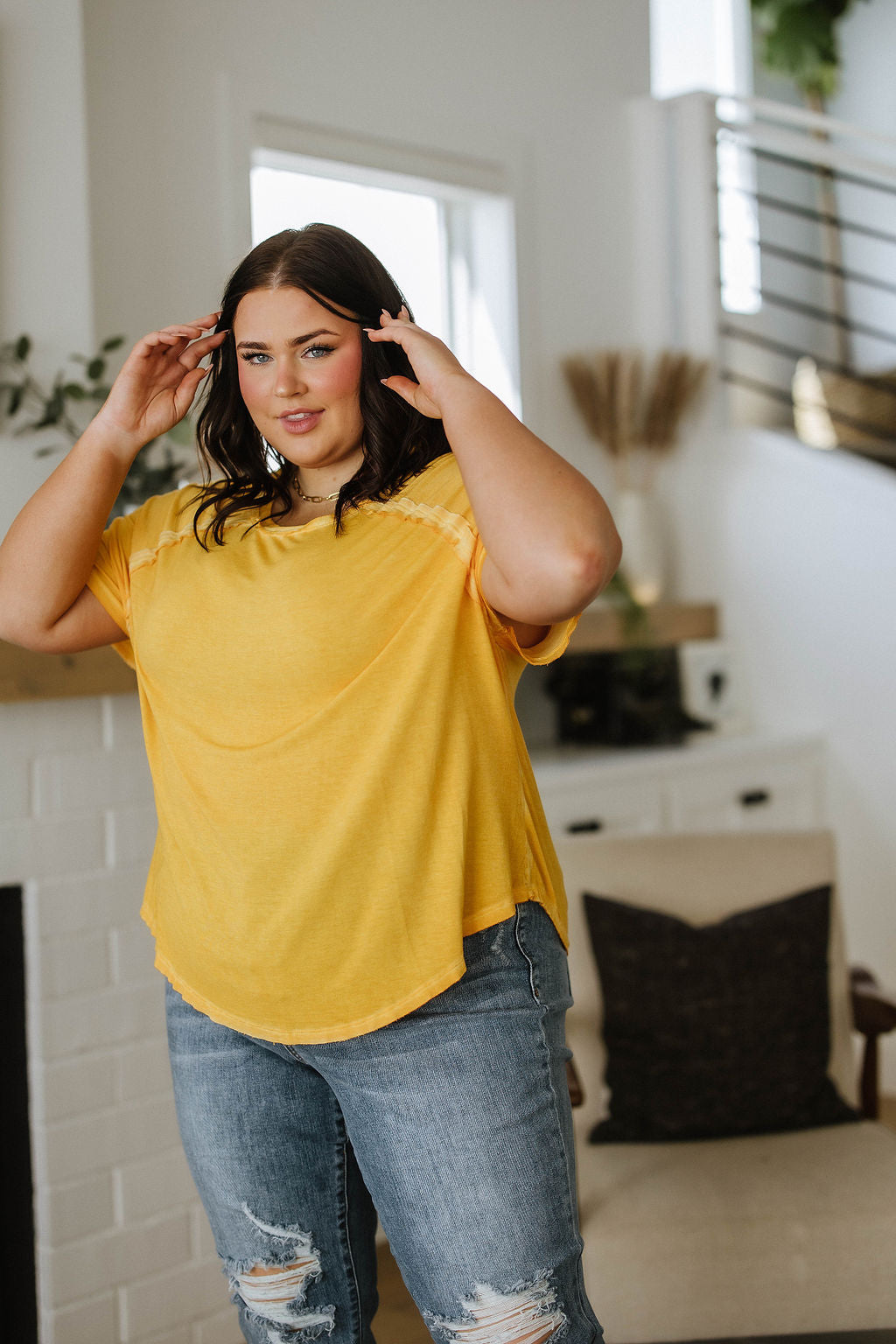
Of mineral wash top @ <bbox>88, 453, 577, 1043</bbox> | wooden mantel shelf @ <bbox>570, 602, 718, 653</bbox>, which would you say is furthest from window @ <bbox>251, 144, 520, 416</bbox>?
mineral wash top @ <bbox>88, 453, 577, 1043</bbox>

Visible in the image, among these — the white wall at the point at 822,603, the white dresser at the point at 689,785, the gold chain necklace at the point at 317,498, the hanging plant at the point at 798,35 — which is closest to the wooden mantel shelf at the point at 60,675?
the gold chain necklace at the point at 317,498

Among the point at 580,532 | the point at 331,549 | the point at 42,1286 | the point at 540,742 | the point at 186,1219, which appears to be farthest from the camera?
the point at 540,742

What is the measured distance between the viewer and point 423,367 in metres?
1.04

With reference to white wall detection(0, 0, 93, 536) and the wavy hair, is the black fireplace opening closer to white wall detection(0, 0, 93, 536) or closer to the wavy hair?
white wall detection(0, 0, 93, 536)

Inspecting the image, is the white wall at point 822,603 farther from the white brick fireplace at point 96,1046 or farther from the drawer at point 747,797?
the white brick fireplace at point 96,1046

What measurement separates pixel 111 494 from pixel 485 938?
566 mm

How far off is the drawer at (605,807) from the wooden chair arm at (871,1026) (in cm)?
71

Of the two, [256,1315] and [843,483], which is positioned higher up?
[843,483]

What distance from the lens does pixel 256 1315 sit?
1161 mm

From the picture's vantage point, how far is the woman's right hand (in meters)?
1.18

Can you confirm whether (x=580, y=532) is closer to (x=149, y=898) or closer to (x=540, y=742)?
(x=149, y=898)

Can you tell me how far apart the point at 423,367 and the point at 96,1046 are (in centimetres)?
137

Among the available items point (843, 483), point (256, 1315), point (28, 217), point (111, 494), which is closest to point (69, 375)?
point (28, 217)

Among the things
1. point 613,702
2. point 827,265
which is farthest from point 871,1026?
point 827,265
